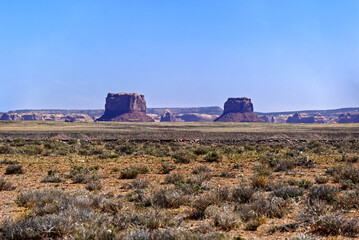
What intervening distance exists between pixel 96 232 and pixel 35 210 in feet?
9.38

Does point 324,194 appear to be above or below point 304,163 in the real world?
above

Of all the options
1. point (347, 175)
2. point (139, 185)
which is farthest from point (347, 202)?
point (139, 185)

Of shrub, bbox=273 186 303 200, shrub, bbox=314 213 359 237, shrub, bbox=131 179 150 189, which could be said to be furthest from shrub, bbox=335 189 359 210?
shrub, bbox=131 179 150 189

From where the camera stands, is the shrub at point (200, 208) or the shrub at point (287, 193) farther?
the shrub at point (287, 193)

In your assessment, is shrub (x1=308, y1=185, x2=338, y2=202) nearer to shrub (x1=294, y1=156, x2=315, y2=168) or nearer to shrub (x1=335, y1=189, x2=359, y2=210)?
shrub (x1=335, y1=189, x2=359, y2=210)

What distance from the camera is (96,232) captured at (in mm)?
6020

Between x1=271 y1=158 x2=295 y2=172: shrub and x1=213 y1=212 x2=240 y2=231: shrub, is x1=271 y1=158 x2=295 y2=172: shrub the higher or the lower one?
the lower one

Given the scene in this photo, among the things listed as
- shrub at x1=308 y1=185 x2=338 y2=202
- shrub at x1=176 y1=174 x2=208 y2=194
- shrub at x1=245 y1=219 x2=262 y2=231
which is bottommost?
shrub at x1=176 y1=174 x2=208 y2=194

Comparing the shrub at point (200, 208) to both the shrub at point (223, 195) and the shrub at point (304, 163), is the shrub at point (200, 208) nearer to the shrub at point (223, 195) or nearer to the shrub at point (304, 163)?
the shrub at point (223, 195)

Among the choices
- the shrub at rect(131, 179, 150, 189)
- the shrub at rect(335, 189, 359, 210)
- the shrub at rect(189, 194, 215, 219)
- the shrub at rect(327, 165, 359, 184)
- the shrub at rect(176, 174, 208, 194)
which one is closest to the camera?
the shrub at rect(189, 194, 215, 219)

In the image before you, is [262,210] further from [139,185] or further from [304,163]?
[304,163]

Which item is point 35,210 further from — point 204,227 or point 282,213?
point 282,213

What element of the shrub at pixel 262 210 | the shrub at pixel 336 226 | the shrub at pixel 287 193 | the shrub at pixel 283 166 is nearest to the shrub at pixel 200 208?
the shrub at pixel 262 210

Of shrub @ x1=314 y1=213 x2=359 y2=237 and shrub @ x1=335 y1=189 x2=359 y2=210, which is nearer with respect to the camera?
shrub @ x1=314 y1=213 x2=359 y2=237
